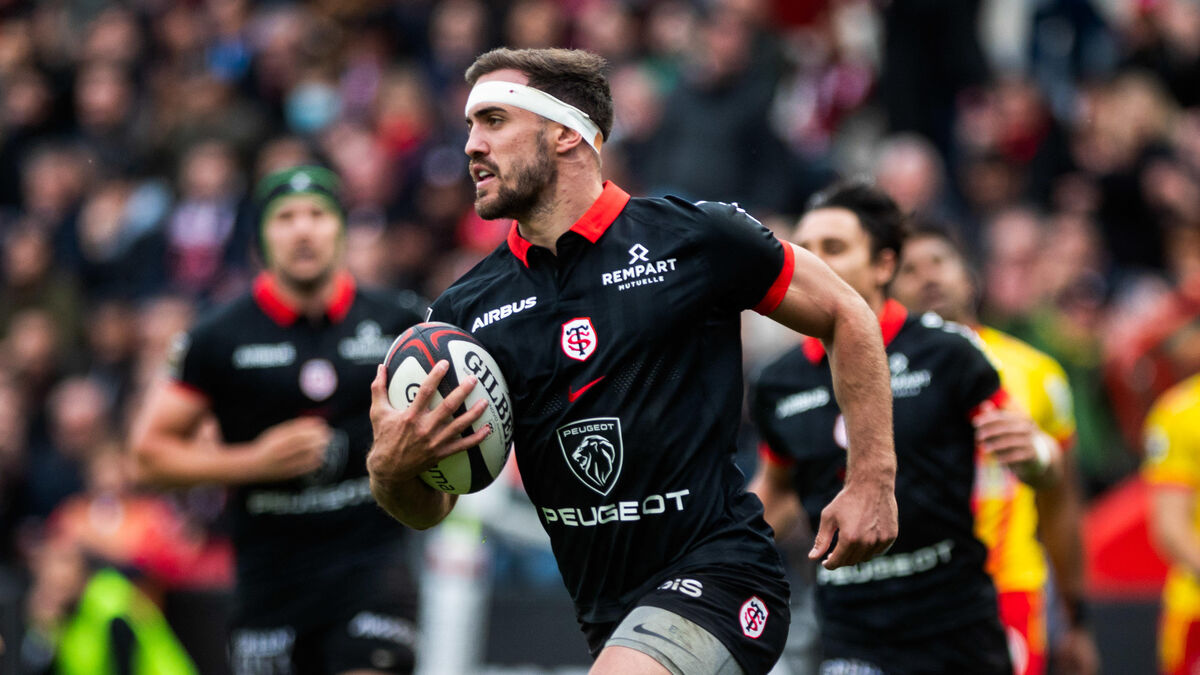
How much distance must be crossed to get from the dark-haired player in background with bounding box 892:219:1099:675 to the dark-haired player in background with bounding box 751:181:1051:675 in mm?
389

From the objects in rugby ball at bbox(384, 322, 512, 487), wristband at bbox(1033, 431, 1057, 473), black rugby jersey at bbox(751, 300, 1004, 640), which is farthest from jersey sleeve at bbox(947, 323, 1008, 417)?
rugby ball at bbox(384, 322, 512, 487)

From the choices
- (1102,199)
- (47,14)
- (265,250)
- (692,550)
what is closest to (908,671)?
(692,550)

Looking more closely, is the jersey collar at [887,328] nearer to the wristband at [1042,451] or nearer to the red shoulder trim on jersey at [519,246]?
the wristband at [1042,451]

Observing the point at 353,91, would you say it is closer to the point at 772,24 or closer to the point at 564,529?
the point at 772,24

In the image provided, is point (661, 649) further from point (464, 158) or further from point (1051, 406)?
point (464, 158)

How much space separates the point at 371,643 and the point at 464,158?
24.8 feet

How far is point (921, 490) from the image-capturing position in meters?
6.46

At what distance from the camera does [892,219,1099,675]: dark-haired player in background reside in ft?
23.9

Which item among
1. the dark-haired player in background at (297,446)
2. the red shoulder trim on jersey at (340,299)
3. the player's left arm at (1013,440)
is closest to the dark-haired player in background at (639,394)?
the player's left arm at (1013,440)

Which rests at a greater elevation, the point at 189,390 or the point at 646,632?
the point at 189,390

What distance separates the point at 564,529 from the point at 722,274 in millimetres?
975

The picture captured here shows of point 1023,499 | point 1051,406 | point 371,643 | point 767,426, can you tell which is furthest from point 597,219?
point 1051,406

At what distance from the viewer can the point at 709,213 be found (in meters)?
5.21

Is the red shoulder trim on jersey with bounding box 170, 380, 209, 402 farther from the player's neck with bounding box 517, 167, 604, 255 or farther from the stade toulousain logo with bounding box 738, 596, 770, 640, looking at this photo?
the stade toulousain logo with bounding box 738, 596, 770, 640
